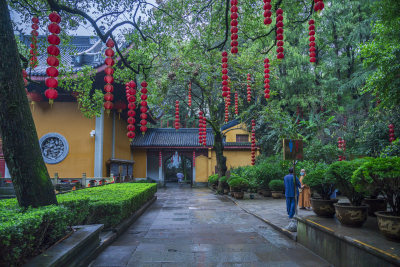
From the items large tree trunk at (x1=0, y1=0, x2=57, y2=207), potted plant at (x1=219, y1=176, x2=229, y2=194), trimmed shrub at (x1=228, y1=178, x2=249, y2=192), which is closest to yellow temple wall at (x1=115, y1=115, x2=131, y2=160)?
potted plant at (x1=219, y1=176, x2=229, y2=194)

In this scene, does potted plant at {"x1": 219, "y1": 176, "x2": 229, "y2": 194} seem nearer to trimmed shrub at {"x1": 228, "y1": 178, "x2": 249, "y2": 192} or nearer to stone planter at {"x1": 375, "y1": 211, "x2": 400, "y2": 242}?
trimmed shrub at {"x1": 228, "y1": 178, "x2": 249, "y2": 192}

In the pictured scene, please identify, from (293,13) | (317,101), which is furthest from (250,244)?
(317,101)

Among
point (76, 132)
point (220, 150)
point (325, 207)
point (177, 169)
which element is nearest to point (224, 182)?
point (220, 150)

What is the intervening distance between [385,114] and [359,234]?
11628 mm

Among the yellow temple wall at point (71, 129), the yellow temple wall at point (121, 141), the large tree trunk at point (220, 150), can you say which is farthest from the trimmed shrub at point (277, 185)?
the yellow temple wall at point (121, 141)

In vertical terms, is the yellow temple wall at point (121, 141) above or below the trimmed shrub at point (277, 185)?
above

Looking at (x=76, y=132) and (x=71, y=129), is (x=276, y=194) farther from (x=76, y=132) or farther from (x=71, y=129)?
(x=71, y=129)

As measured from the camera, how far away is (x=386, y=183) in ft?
12.8

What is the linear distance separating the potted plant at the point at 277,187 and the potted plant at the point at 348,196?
357 inches

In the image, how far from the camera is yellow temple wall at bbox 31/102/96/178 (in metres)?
14.3

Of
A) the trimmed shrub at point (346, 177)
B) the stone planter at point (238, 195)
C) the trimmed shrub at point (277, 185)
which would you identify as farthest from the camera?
the trimmed shrub at point (277, 185)

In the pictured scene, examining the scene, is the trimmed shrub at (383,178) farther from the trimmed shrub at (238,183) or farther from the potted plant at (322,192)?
the trimmed shrub at (238,183)

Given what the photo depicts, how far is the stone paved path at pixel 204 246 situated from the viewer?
4.50m

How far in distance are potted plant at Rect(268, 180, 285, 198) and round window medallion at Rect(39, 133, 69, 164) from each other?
1064cm
